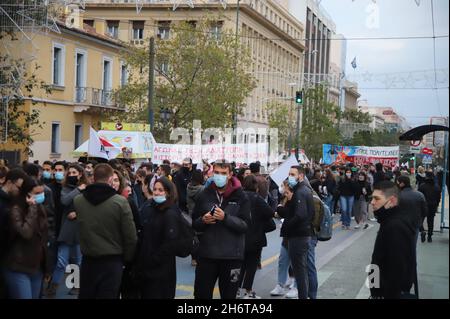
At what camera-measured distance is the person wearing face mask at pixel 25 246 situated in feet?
21.3

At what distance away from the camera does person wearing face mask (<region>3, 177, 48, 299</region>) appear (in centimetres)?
650

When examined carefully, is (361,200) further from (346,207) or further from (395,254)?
(395,254)

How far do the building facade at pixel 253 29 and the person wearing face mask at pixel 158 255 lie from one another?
1512 inches

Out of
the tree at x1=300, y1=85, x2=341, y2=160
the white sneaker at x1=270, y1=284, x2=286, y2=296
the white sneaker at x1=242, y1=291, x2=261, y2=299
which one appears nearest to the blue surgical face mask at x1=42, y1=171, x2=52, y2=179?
the white sneaker at x1=242, y1=291, x2=261, y2=299

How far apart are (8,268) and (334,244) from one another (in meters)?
10.7

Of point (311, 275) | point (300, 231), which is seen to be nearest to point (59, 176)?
point (300, 231)

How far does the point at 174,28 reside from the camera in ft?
109

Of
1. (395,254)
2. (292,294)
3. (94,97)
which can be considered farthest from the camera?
(94,97)

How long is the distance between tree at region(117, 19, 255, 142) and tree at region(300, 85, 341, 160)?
20.7m

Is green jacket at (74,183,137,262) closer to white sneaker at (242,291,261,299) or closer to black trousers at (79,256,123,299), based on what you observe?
black trousers at (79,256,123,299)

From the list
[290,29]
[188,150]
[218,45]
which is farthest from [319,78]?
[188,150]

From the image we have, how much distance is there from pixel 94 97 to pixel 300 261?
30256mm

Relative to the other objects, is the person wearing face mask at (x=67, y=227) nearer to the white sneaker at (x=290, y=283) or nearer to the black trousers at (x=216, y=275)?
the black trousers at (x=216, y=275)

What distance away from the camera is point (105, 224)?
6.89 metres
